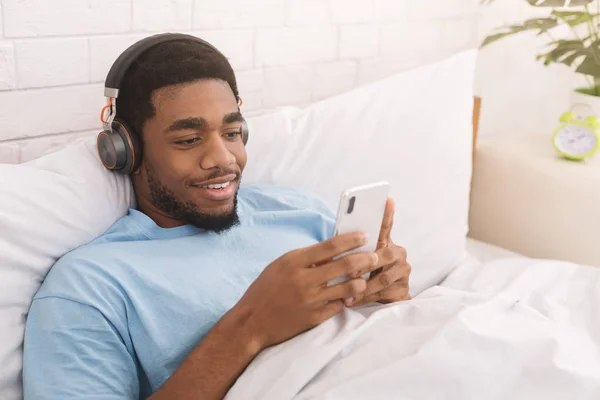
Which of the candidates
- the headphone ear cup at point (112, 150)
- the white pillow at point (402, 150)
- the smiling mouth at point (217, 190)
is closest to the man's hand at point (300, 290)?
the smiling mouth at point (217, 190)

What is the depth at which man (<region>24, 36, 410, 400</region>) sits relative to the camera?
98 cm

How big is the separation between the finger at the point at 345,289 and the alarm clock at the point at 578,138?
1024mm

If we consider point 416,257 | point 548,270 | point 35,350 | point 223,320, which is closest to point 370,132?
point 416,257

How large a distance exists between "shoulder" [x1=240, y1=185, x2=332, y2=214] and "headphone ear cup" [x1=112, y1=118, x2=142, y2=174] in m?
0.26

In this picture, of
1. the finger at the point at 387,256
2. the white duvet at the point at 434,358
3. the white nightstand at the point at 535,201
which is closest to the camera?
the white duvet at the point at 434,358

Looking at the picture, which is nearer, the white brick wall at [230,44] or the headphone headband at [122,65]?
the headphone headband at [122,65]

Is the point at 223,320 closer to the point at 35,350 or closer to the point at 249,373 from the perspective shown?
the point at 249,373

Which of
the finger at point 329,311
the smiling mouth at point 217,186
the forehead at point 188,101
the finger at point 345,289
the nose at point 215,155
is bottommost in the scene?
the finger at point 329,311

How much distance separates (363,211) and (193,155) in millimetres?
328

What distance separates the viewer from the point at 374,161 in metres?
1.49

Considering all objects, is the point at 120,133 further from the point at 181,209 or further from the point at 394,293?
the point at 394,293

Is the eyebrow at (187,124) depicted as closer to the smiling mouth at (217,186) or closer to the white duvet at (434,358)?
the smiling mouth at (217,186)

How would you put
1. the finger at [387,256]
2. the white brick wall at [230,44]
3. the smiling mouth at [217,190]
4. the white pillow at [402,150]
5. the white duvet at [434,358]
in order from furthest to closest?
the white pillow at [402,150]
the white brick wall at [230,44]
the smiling mouth at [217,190]
the finger at [387,256]
the white duvet at [434,358]

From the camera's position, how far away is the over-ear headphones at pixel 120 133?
1136 millimetres
